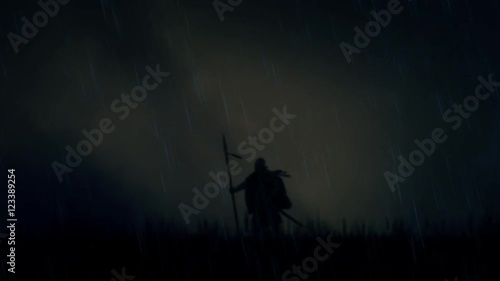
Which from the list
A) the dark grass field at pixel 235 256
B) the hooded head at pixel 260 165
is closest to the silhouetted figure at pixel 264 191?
the hooded head at pixel 260 165

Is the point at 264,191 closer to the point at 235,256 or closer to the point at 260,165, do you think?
the point at 260,165

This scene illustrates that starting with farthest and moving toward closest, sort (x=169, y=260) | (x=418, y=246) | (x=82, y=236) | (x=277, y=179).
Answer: (x=277, y=179), (x=418, y=246), (x=82, y=236), (x=169, y=260)

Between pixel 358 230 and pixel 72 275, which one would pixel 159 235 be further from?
pixel 358 230

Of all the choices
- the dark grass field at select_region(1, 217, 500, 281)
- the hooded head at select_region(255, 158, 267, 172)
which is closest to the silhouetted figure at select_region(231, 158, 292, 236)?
the hooded head at select_region(255, 158, 267, 172)

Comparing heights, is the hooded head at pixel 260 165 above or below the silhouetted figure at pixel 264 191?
above

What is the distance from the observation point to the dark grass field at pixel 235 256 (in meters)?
12.2

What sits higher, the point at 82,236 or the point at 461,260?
the point at 82,236

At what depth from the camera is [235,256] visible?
1342cm

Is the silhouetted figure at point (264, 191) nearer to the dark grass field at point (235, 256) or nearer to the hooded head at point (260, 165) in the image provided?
the hooded head at point (260, 165)

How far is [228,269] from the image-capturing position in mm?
12641

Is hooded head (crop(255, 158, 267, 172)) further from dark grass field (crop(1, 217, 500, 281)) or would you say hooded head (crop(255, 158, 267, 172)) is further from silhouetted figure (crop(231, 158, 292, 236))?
dark grass field (crop(1, 217, 500, 281))

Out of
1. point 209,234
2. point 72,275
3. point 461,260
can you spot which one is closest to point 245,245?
point 209,234

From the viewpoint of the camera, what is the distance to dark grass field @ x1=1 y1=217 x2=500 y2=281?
12.2 meters

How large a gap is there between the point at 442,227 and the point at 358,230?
237 cm
